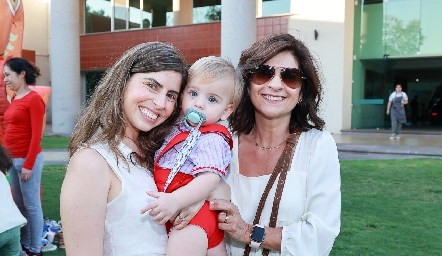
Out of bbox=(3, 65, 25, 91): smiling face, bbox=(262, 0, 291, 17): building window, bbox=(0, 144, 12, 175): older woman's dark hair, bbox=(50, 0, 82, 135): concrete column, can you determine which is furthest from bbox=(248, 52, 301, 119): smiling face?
bbox=(262, 0, 291, 17): building window

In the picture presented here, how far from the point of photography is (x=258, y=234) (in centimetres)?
185

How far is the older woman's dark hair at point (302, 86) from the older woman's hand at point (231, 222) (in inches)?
20.6

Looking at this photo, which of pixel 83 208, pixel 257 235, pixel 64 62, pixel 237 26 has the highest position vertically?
pixel 237 26

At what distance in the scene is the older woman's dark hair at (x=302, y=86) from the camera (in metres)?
2.03

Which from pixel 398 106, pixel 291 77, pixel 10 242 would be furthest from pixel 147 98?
pixel 398 106

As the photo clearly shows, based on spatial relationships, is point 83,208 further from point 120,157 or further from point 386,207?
point 386,207

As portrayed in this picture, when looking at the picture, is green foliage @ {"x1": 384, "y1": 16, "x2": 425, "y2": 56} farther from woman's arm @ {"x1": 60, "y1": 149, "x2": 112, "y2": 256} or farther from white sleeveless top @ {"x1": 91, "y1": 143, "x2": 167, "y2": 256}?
woman's arm @ {"x1": 60, "y1": 149, "x2": 112, "y2": 256}

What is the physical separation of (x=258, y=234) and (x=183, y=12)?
66.7 ft

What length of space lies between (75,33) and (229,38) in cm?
778

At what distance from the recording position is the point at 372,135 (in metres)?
17.3

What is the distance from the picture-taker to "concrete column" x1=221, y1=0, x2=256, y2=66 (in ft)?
42.1

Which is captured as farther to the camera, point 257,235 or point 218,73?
point 218,73

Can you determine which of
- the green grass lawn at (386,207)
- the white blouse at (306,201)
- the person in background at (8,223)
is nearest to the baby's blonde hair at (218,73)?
the white blouse at (306,201)

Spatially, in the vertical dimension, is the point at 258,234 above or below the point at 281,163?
below
